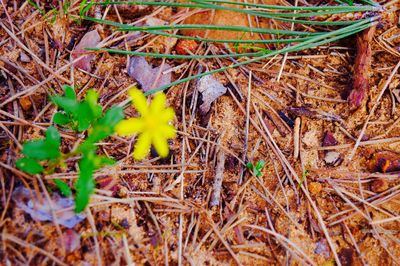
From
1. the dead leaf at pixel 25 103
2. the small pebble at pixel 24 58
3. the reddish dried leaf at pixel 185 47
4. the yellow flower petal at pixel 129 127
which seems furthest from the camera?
the reddish dried leaf at pixel 185 47

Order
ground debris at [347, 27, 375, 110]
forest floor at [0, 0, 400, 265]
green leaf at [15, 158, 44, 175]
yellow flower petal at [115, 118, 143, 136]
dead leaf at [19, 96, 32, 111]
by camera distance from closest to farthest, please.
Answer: yellow flower petal at [115, 118, 143, 136], green leaf at [15, 158, 44, 175], forest floor at [0, 0, 400, 265], dead leaf at [19, 96, 32, 111], ground debris at [347, 27, 375, 110]

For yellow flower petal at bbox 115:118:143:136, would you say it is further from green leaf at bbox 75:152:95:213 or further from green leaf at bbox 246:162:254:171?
green leaf at bbox 246:162:254:171

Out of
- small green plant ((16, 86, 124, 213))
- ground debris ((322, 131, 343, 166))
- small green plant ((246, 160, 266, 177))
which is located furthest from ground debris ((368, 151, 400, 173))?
small green plant ((16, 86, 124, 213))

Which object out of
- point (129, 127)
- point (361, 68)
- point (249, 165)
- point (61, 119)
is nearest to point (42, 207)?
point (61, 119)

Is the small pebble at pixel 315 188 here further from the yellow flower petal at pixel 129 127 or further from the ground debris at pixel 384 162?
the yellow flower petal at pixel 129 127

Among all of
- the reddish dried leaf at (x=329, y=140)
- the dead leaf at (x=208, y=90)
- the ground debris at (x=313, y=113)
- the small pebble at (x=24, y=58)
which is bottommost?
the reddish dried leaf at (x=329, y=140)

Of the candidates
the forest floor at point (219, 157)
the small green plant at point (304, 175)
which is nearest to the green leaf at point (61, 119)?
the forest floor at point (219, 157)
